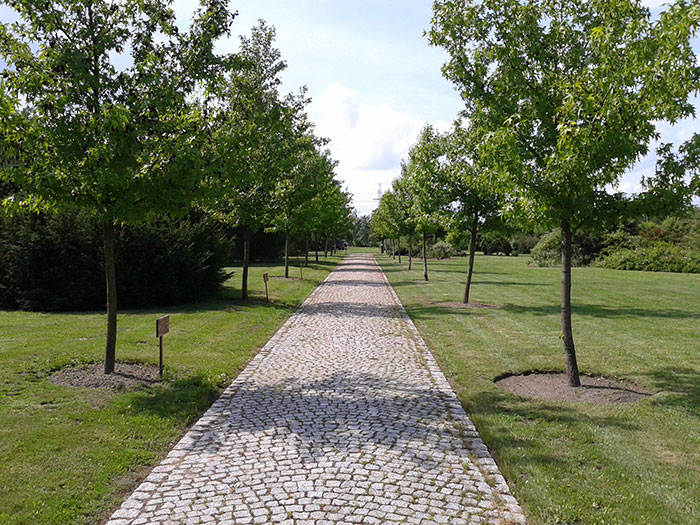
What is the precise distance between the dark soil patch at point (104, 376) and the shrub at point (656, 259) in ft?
119

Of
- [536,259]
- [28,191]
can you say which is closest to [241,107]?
[28,191]

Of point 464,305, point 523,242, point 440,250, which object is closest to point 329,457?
point 464,305

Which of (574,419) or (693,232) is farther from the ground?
(693,232)

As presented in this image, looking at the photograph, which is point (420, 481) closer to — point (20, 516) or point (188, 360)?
point (20, 516)

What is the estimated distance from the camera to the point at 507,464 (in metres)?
4.94

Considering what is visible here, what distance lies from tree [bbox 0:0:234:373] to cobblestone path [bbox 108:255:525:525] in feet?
9.46

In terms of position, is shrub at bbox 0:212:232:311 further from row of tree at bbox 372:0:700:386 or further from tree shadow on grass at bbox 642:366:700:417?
tree shadow on grass at bbox 642:366:700:417

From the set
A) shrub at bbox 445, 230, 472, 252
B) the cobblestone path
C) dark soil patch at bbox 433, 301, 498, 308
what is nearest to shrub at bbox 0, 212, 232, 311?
the cobblestone path

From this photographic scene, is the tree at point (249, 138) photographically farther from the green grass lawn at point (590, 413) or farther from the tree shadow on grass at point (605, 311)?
the tree shadow on grass at point (605, 311)

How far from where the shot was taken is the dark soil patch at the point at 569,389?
7.07 metres

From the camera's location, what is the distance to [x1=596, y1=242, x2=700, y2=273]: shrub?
114ft

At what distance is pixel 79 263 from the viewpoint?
1411 centimetres

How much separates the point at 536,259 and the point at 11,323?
128ft

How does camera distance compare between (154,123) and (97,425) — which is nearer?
(97,425)
